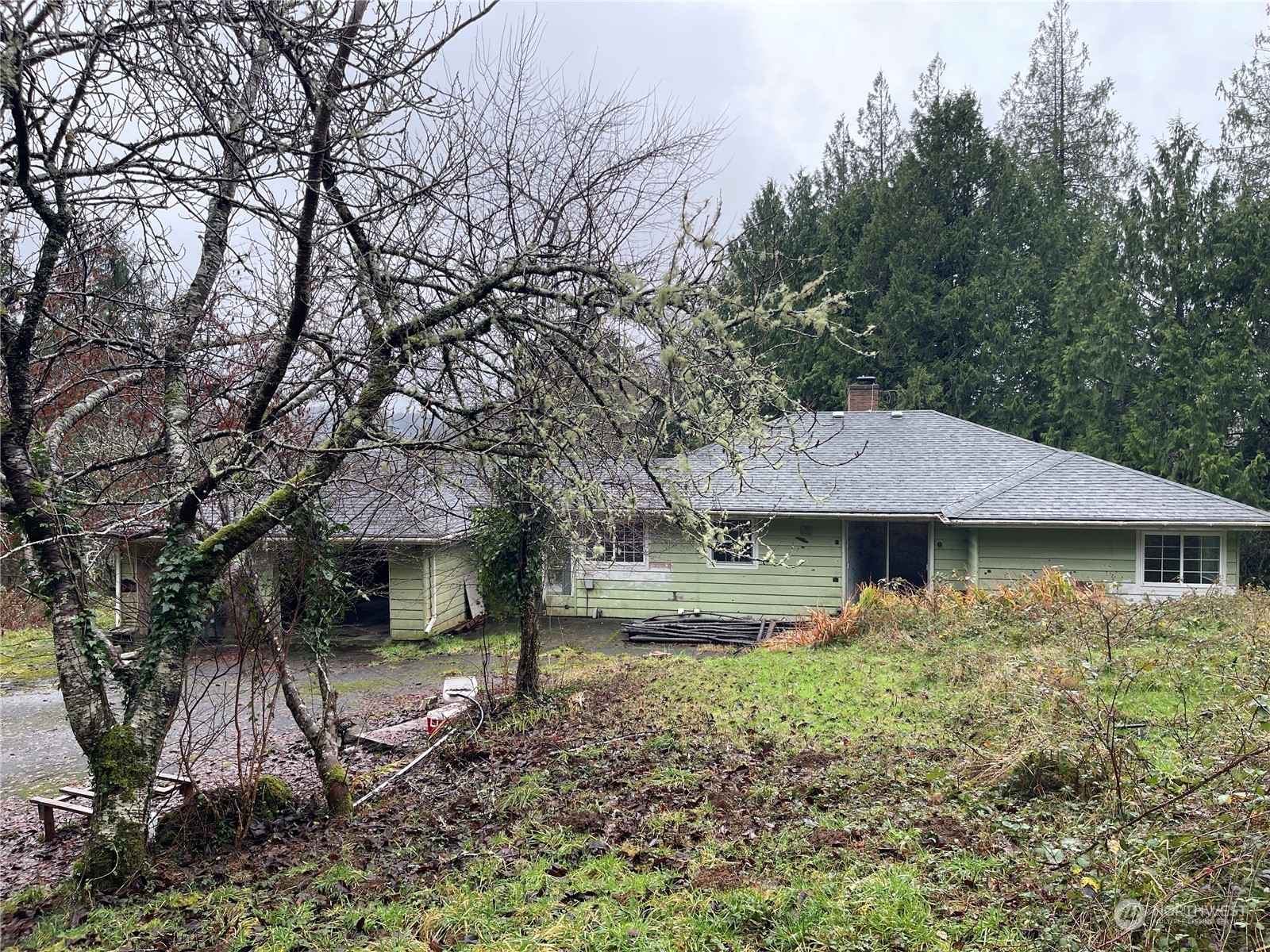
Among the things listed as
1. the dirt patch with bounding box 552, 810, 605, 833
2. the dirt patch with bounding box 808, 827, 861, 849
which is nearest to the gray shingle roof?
the dirt patch with bounding box 552, 810, 605, 833

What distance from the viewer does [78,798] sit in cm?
634

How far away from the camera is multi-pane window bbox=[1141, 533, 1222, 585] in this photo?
45.2ft

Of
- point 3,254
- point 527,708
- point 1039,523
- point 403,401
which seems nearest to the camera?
point 3,254

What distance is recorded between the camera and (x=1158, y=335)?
19.9 m

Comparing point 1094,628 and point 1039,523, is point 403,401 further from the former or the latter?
point 1039,523

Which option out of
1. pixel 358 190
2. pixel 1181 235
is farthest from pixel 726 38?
pixel 1181 235

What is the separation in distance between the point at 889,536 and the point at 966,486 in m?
2.64

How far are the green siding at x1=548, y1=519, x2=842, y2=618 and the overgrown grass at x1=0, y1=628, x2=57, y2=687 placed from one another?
929 centimetres

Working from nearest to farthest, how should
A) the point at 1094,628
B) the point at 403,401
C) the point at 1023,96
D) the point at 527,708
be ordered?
A: the point at 403,401 → the point at 527,708 → the point at 1094,628 → the point at 1023,96

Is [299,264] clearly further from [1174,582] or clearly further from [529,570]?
[1174,582]

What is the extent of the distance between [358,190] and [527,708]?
565 cm

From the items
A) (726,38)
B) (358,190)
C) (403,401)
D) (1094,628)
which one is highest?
(726,38)

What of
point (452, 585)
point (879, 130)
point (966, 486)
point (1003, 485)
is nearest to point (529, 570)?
point (452, 585)

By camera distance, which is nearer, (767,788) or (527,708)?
(767,788)
